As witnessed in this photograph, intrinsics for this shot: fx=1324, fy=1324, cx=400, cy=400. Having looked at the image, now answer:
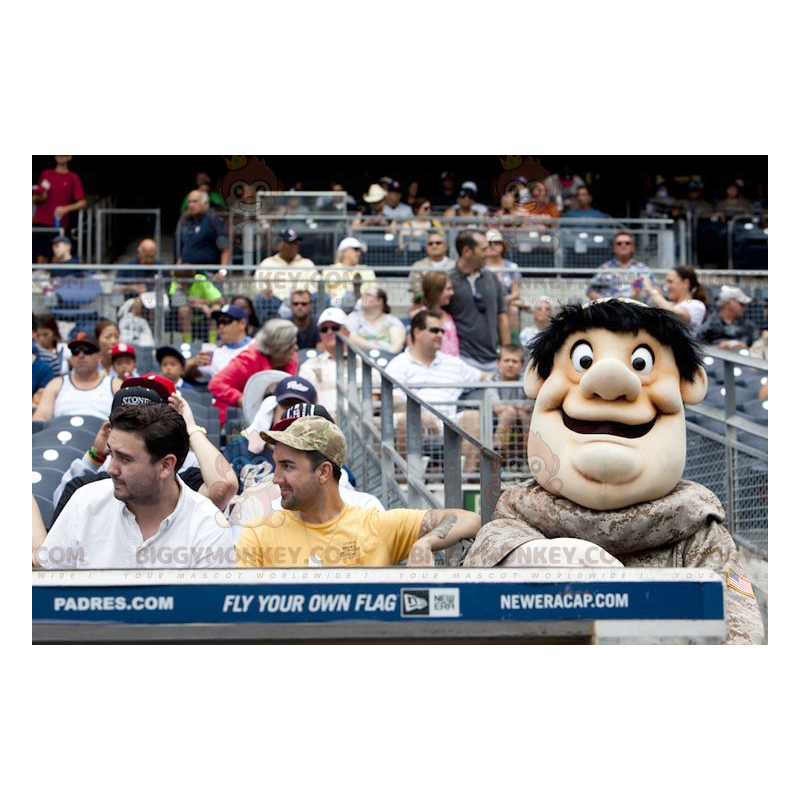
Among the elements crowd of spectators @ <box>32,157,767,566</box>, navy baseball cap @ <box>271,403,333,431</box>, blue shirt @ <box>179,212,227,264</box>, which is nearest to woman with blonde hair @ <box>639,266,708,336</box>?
crowd of spectators @ <box>32,157,767,566</box>

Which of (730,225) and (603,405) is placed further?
(730,225)

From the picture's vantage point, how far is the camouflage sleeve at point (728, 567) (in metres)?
3.81

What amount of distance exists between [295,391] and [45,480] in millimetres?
1016

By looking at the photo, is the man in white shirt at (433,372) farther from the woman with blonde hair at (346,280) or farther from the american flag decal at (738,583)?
the american flag decal at (738,583)

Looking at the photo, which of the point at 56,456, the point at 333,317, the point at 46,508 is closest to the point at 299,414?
the point at 46,508

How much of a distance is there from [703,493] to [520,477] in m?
1.49

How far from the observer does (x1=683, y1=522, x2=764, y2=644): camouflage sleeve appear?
3.81 m

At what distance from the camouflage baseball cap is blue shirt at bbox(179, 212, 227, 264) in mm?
5948

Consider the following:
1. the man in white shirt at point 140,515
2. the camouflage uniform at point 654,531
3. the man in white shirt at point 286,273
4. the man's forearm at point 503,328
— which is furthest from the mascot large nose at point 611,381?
the man in white shirt at point 286,273

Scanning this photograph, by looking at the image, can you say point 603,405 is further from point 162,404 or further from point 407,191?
point 407,191

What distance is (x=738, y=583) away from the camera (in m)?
3.87

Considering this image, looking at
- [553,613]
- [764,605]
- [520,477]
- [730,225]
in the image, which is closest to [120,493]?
[553,613]

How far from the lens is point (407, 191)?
13344 mm

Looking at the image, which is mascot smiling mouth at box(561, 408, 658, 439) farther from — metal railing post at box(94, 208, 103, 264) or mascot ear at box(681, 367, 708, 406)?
metal railing post at box(94, 208, 103, 264)
